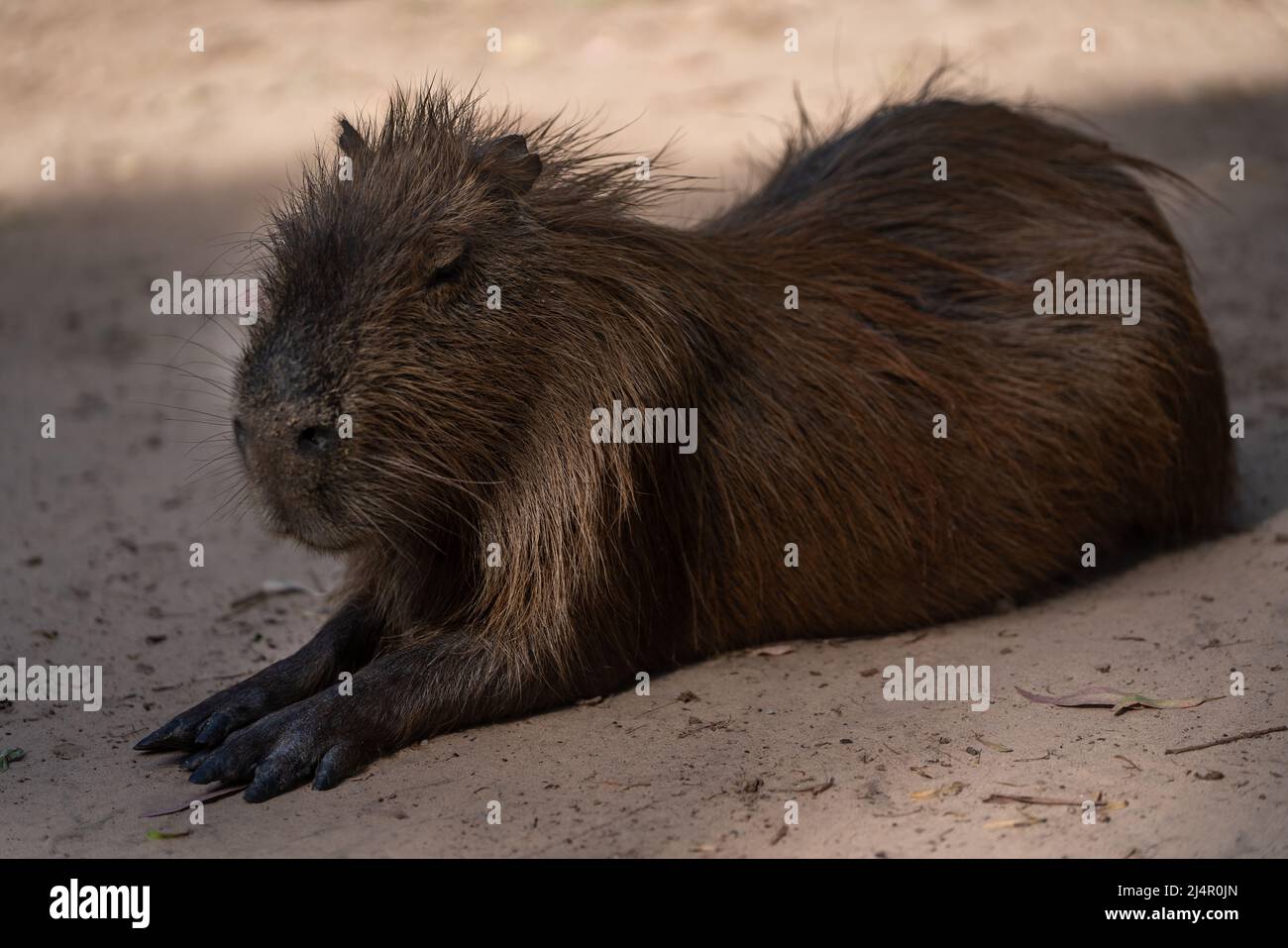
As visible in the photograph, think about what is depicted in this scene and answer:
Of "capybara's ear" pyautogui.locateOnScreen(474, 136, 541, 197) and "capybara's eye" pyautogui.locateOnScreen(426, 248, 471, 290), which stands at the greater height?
"capybara's ear" pyautogui.locateOnScreen(474, 136, 541, 197)

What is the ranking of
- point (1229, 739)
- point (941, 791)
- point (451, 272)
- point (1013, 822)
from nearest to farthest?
point (1013, 822)
point (941, 791)
point (1229, 739)
point (451, 272)

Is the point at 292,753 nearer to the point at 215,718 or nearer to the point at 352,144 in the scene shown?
the point at 215,718

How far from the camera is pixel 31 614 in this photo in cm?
511

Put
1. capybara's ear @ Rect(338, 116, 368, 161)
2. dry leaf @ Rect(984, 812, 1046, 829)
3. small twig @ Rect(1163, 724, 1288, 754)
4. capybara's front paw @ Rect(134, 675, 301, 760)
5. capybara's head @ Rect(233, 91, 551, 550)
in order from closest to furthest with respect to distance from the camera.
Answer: dry leaf @ Rect(984, 812, 1046, 829) < small twig @ Rect(1163, 724, 1288, 754) < capybara's head @ Rect(233, 91, 551, 550) < capybara's front paw @ Rect(134, 675, 301, 760) < capybara's ear @ Rect(338, 116, 368, 161)

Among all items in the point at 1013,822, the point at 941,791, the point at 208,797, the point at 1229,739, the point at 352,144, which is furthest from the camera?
the point at 352,144

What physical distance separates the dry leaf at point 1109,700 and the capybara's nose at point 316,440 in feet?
6.70

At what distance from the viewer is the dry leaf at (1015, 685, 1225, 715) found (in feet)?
12.8

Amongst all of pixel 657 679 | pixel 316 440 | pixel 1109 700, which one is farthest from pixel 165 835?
pixel 1109 700

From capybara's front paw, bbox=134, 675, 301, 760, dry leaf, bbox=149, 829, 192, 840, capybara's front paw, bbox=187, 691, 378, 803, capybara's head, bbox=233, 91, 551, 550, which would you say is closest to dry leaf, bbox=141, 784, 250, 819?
capybara's front paw, bbox=187, 691, 378, 803

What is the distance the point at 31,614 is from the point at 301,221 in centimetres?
204

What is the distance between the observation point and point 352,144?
4.19 metres

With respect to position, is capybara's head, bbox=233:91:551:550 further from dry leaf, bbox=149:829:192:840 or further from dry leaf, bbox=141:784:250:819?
dry leaf, bbox=149:829:192:840

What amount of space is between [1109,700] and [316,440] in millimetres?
2236

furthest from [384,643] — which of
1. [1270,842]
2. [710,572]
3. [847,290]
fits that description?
[1270,842]
